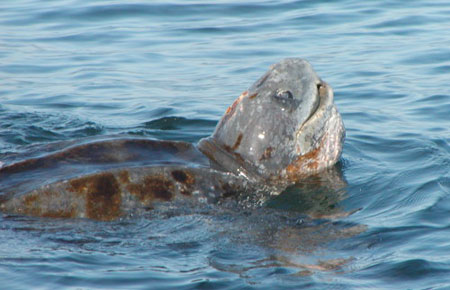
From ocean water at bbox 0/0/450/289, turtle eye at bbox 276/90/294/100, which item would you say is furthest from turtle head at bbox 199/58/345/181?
ocean water at bbox 0/0/450/289

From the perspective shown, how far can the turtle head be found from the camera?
579 centimetres

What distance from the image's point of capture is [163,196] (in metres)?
5.38

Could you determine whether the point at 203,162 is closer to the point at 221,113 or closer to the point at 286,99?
the point at 286,99

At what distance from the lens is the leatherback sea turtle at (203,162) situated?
17.1 ft

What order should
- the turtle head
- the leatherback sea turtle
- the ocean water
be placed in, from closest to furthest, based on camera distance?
the ocean water
the leatherback sea turtle
the turtle head

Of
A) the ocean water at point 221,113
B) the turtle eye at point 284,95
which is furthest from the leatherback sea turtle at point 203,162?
the ocean water at point 221,113

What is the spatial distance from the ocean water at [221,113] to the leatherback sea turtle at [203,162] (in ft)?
0.44

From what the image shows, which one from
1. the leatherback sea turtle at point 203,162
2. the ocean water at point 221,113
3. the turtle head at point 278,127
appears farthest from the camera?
the turtle head at point 278,127

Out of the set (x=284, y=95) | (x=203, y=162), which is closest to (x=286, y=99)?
(x=284, y=95)

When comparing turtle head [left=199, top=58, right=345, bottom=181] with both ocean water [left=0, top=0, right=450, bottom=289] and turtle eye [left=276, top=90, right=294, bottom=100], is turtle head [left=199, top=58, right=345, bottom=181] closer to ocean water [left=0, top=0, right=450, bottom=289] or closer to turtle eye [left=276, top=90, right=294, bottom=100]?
turtle eye [left=276, top=90, right=294, bottom=100]

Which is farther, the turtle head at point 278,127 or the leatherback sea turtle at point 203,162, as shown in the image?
the turtle head at point 278,127

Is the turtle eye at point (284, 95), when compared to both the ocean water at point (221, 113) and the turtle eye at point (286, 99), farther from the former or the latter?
the ocean water at point (221, 113)

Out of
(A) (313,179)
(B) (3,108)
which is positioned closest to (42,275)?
(A) (313,179)

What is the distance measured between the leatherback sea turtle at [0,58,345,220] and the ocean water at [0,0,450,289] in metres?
0.13
